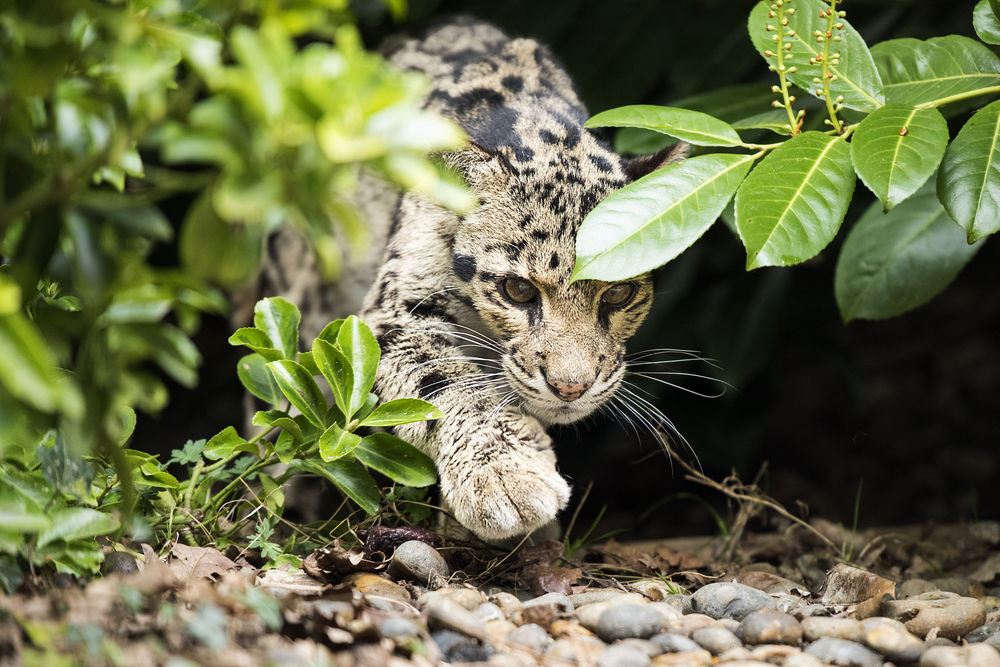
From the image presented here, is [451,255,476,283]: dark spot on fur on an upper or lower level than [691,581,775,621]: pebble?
upper

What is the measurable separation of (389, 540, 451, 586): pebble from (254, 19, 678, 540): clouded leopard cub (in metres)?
0.17

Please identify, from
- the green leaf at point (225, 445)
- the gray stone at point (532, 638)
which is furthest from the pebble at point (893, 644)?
the green leaf at point (225, 445)

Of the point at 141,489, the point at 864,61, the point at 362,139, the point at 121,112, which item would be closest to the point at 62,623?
the point at 141,489

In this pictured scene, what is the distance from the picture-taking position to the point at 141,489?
2.37m

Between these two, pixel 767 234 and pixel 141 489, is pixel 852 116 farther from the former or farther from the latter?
pixel 141 489

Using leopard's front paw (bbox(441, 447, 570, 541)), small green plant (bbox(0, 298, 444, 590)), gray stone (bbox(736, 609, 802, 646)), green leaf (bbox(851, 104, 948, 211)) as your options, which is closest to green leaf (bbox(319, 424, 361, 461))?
small green plant (bbox(0, 298, 444, 590))

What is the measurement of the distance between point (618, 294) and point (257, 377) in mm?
1117

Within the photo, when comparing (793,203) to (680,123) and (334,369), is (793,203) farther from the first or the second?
(334,369)

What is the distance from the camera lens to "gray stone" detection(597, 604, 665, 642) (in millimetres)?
2078

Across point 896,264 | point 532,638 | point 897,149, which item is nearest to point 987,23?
point 897,149

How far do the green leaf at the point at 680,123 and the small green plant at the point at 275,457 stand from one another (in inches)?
35.9

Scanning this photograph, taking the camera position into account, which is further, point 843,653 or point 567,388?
point 567,388

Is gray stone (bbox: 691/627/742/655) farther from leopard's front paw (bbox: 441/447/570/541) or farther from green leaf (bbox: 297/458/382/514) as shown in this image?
green leaf (bbox: 297/458/382/514)

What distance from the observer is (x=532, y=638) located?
6.61 feet
